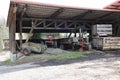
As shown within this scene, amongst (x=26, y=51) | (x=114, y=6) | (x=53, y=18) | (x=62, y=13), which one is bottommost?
(x=26, y=51)

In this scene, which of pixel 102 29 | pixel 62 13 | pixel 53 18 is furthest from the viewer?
pixel 102 29

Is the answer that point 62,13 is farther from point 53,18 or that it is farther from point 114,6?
point 114,6

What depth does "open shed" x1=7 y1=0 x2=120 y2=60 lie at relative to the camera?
13.1 meters

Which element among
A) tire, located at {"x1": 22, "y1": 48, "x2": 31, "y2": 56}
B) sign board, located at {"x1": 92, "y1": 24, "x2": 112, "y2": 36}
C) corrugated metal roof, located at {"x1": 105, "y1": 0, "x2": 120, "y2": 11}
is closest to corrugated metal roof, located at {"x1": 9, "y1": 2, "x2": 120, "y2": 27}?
sign board, located at {"x1": 92, "y1": 24, "x2": 112, "y2": 36}

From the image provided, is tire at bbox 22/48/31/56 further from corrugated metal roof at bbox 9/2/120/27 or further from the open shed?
corrugated metal roof at bbox 9/2/120/27

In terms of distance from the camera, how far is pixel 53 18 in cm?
1631

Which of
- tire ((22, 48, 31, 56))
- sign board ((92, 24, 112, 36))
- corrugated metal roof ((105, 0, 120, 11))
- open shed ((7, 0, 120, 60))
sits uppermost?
corrugated metal roof ((105, 0, 120, 11))

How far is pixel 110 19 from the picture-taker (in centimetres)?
1827

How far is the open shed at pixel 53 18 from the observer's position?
42.8 ft

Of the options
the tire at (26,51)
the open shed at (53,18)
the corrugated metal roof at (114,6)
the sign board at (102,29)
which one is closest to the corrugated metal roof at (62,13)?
the open shed at (53,18)

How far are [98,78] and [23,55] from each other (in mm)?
8005

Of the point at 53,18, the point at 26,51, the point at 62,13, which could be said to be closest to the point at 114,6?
the point at 62,13

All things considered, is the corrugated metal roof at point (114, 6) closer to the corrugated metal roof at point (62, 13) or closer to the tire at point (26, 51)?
the corrugated metal roof at point (62, 13)

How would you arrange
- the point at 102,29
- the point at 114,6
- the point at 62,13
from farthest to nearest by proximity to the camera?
1. the point at 102,29
2. the point at 62,13
3. the point at 114,6
